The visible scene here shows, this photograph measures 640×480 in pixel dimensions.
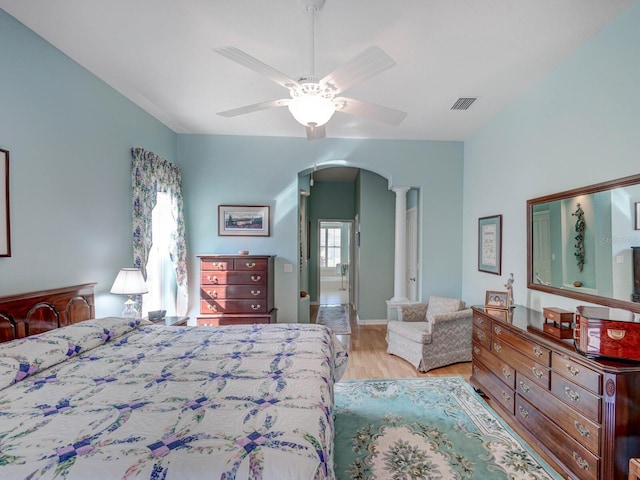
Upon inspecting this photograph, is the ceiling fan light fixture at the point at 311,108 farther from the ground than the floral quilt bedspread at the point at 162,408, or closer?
farther from the ground

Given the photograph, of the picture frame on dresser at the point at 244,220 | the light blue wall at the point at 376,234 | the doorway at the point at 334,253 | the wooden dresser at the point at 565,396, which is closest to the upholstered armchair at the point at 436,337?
the wooden dresser at the point at 565,396

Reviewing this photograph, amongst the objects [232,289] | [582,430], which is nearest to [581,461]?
[582,430]

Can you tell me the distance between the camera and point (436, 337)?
342 centimetres

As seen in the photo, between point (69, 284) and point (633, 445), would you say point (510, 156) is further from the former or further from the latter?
point (69, 284)

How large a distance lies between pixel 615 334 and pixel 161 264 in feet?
14.0

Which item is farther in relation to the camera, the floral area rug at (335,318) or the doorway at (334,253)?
the doorway at (334,253)

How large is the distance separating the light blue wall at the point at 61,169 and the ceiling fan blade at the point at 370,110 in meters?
2.11

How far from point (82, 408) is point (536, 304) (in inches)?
134

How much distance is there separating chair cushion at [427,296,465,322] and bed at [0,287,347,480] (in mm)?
2306

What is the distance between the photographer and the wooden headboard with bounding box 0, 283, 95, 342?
5.78 feet

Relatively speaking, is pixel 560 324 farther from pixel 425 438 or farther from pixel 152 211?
pixel 152 211

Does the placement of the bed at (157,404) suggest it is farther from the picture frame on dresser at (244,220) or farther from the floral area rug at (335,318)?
the floral area rug at (335,318)

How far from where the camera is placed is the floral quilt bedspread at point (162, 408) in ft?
2.93

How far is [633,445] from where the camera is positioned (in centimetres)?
152
